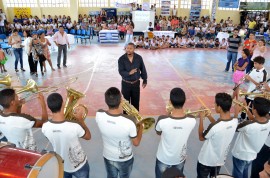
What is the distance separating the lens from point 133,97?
551 centimetres

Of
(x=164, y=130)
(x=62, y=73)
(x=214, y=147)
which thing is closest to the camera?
(x=164, y=130)

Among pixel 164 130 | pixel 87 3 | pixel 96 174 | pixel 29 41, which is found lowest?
pixel 96 174

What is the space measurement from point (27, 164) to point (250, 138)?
103 inches

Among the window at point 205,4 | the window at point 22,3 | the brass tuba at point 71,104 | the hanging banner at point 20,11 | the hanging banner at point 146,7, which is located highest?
the window at point 205,4

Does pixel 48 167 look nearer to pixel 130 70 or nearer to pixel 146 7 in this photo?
pixel 130 70

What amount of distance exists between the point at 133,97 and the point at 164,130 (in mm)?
2846

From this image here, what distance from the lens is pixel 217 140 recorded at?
9.48 feet

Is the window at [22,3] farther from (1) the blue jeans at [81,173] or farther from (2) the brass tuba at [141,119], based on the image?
(1) the blue jeans at [81,173]

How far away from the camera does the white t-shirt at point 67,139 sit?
2.54 meters

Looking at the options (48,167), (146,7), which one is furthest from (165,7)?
(48,167)

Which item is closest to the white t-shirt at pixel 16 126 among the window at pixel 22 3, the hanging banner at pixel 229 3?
the window at pixel 22 3

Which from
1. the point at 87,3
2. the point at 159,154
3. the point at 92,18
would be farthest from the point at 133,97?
the point at 87,3

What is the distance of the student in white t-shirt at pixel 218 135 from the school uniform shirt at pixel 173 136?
0.30 meters

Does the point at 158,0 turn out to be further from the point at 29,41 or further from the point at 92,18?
the point at 29,41
